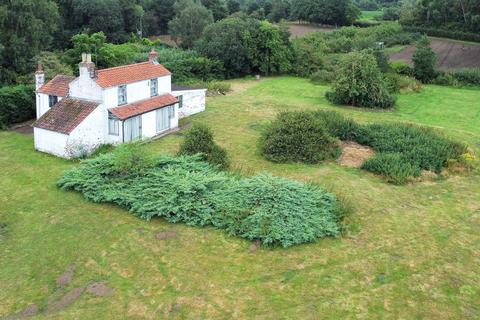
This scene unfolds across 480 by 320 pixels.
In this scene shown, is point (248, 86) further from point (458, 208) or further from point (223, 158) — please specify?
Result: point (458, 208)

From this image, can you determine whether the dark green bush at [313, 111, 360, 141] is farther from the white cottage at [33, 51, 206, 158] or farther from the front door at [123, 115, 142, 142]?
the front door at [123, 115, 142, 142]

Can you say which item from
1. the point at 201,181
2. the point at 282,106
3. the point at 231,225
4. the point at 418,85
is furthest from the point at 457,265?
the point at 418,85

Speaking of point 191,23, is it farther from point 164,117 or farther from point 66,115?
point 66,115

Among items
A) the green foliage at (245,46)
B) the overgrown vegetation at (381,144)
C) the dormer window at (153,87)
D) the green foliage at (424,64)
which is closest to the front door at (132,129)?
the dormer window at (153,87)

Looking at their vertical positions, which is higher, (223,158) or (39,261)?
(223,158)

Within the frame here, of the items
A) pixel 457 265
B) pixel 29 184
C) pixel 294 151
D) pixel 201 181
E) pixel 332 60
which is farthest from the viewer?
pixel 332 60

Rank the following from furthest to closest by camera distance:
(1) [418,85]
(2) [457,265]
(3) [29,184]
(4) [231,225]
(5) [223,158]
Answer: (1) [418,85] → (5) [223,158] → (3) [29,184] → (4) [231,225] → (2) [457,265]

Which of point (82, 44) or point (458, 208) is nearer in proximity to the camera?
point (458, 208)
